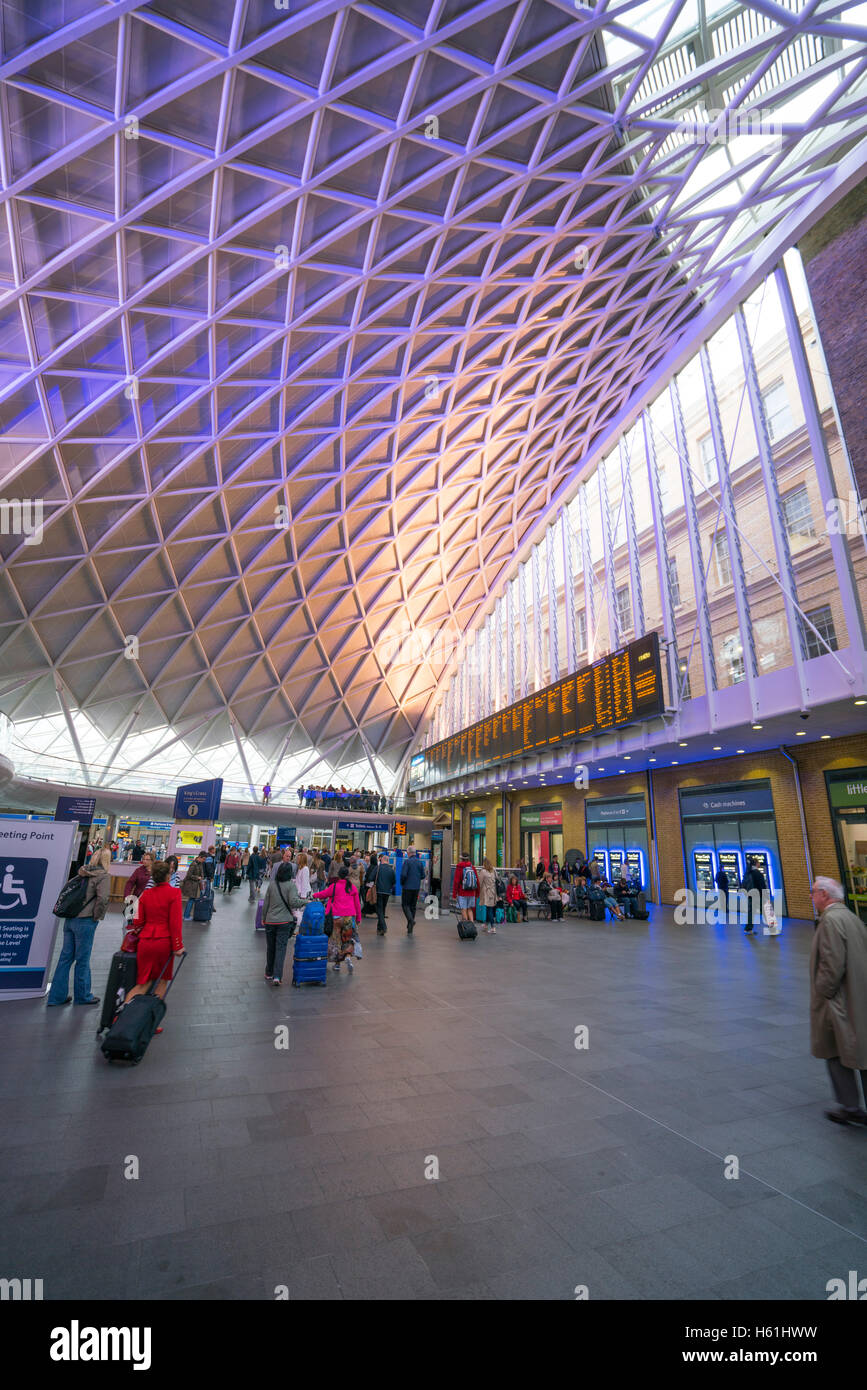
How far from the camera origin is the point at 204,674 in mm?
34781

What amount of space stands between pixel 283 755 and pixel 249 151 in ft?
113

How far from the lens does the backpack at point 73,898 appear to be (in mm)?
7344

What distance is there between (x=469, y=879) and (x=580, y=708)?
9207mm

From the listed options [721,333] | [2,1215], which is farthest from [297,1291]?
[721,333]

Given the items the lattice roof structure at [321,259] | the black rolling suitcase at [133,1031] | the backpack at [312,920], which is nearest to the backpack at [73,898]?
the black rolling suitcase at [133,1031]

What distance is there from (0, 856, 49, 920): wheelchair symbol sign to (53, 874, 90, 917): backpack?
36.2 inches

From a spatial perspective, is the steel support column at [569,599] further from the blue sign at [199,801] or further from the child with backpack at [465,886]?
the blue sign at [199,801]

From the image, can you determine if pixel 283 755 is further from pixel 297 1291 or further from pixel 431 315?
pixel 297 1291

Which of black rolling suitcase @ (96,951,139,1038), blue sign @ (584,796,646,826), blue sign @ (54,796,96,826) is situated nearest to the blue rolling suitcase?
black rolling suitcase @ (96,951,139,1038)

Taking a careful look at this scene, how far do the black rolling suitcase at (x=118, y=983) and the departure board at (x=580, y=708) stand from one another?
16786mm

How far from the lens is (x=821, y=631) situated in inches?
672

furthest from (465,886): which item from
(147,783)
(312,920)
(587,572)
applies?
(147,783)

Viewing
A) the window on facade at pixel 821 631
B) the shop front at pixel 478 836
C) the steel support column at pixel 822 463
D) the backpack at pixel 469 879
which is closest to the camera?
the steel support column at pixel 822 463

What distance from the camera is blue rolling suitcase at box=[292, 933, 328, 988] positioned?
9172 millimetres
